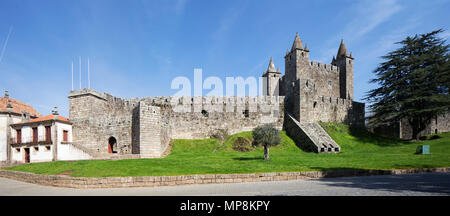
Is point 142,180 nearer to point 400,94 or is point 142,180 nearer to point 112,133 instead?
point 112,133

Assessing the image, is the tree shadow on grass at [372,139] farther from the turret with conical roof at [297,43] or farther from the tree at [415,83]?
the turret with conical roof at [297,43]

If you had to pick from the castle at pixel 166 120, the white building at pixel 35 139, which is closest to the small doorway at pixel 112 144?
the castle at pixel 166 120

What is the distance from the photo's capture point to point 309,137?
23.0 metres

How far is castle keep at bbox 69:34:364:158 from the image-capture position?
70.0ft

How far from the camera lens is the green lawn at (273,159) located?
41.2 ft

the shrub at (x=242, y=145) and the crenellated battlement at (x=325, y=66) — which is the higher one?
the crenellated battlement at (x=325, y=66)

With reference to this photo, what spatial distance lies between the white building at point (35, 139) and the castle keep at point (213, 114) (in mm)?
1017

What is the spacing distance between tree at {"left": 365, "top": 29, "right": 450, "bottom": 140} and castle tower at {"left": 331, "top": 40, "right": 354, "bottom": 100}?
4.75 m

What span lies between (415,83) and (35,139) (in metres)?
41.5

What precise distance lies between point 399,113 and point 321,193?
26.8 meters

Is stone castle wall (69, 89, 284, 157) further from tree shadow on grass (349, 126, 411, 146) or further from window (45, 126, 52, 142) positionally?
tree shadow on grass (349, 126, 411, 146)

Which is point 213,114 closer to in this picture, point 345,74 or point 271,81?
point 271,81

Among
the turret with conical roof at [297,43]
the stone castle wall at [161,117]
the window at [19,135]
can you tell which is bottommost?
the window at [19,135]

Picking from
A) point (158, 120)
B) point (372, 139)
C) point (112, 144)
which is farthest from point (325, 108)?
point (112, 144)
